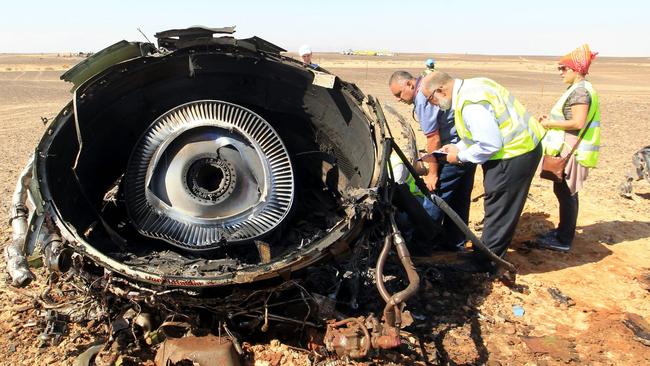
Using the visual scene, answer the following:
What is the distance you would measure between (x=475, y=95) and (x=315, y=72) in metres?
1.20

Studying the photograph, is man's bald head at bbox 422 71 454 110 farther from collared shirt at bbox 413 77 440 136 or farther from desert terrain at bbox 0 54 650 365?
desert terrain at bbox 0 54 650 365

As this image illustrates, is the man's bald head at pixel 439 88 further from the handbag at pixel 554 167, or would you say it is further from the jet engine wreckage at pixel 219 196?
the handbag at pixel 554 167

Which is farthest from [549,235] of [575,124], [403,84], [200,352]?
[200,352]

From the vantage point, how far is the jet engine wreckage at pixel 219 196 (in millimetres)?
2600

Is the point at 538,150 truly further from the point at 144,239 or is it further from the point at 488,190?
the point at 144,239

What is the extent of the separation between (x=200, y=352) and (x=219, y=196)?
1.21 meters

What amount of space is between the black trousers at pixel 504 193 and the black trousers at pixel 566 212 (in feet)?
2.99

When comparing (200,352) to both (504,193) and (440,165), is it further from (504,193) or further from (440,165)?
(440,165)

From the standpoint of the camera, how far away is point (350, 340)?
8.52 ft

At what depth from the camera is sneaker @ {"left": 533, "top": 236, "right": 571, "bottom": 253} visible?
4.80 meters

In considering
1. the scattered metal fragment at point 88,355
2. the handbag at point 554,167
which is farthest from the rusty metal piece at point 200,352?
the handbag at point 554,167

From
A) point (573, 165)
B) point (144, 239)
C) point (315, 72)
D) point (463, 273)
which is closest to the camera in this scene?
point (315, 72)

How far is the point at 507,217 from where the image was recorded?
3996 millimetres

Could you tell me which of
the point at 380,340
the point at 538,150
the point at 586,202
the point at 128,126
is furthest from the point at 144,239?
the point at 586,202
